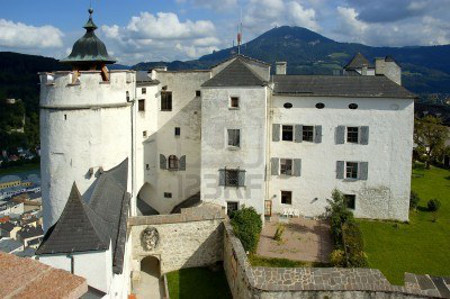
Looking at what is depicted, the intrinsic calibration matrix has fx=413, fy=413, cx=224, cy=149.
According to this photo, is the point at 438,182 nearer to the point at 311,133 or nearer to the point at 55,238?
the point at 311,133

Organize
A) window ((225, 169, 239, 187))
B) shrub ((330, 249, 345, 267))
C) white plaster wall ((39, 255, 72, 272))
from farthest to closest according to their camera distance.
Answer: window ((225, 169, 239, 187)) → shrub ((330, 249, 345, 267)) → white plaster wall ((39, 255, 72, 272))

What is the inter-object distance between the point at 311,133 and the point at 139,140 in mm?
11626

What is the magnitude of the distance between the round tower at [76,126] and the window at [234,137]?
23.6ft

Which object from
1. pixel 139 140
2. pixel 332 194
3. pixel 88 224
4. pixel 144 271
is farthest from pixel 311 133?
pixel 88 224

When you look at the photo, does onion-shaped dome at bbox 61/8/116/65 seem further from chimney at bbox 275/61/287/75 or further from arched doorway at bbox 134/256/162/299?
chimney at bbox 275/61/287/75

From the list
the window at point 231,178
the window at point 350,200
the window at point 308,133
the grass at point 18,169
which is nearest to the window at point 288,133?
the window at point 308,133

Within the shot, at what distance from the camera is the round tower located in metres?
21.0

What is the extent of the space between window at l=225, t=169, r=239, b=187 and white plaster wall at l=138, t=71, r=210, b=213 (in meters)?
4.15

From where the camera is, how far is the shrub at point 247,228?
22.1 metres

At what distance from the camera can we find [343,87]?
28.0 meters

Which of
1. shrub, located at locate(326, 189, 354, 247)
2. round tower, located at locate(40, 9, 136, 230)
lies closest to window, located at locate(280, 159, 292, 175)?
shrub, located at locate(326, 189, 354, 247)

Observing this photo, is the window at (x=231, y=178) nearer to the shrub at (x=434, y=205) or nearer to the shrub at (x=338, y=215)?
the shrub at (x=338, y=215)

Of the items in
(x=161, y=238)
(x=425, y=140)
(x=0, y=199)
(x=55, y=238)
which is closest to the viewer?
(x=55, y=238)

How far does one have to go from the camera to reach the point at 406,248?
929 inches
